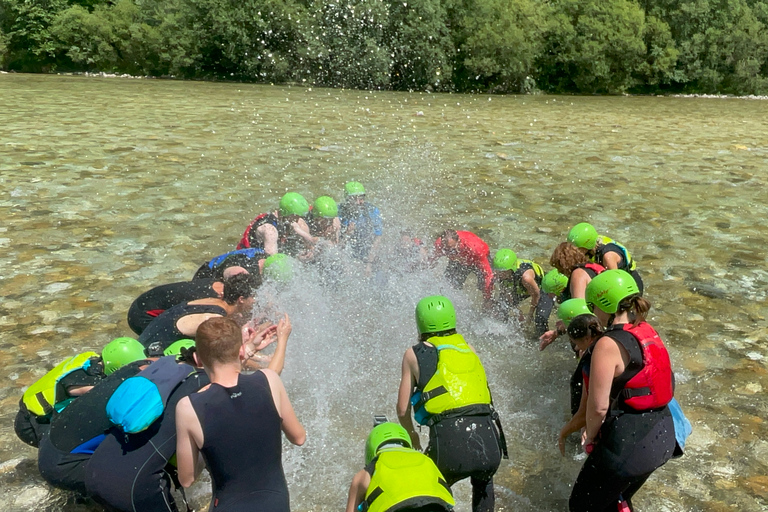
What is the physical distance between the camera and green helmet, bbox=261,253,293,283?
6910mm

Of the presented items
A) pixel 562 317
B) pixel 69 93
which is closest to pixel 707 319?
pixel 562 317

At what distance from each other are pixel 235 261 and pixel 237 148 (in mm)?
10899

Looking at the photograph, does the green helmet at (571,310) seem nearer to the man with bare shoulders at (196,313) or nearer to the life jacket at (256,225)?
the man with bare shoulders at (196,313)

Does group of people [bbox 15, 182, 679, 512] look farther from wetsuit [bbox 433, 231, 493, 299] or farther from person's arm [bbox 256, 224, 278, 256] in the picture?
wetsuit [bbox 433, 231, 493, 299]

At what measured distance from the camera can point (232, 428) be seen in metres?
3.40

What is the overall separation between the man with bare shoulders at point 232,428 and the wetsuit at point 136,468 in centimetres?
40

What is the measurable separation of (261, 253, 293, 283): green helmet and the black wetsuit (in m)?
3.00

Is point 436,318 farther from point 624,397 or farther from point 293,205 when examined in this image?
point 293,205

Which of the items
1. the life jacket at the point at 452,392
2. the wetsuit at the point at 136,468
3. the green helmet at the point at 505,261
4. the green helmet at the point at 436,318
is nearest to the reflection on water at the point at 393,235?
the green helmet at the point at 505,261

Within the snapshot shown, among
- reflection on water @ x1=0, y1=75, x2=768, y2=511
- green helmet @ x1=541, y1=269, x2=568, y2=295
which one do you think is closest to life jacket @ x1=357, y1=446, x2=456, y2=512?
reflection on water @ x1=0, y1=75, x2=768, y2=511

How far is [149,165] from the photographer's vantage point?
14.7m

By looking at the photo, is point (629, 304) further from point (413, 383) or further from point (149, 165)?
point (149, 165)

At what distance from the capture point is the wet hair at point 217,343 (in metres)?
3.47

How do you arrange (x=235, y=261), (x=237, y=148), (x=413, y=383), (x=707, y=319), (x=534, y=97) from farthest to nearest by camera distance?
1. (x=534, y=97)
2. (x=237, y=148)
3. (x=707, y=319)
4. (x=235, y=261)
5. (x=413, y=383)
